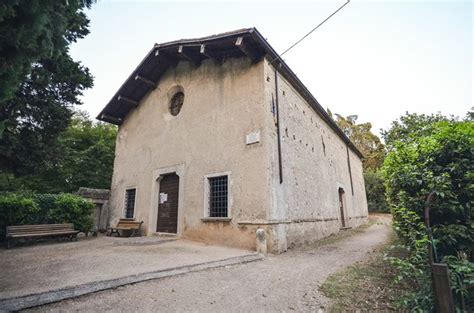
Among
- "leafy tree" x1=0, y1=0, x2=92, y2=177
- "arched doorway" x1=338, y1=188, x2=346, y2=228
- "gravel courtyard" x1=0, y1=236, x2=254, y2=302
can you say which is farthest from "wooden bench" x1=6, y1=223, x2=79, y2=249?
"arched doorway" x1=338, y1=188, x2=346, y2=228

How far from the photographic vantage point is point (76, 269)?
148 inches

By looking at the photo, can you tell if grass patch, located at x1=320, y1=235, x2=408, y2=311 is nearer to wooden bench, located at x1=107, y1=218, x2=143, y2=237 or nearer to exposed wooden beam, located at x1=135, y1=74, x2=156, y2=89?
wooden bench, located at x1=107, y1=218, x2=143, y2=237

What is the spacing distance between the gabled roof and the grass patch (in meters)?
6.10

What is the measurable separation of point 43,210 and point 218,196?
6.12 m

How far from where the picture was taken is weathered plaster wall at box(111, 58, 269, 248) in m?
6.45

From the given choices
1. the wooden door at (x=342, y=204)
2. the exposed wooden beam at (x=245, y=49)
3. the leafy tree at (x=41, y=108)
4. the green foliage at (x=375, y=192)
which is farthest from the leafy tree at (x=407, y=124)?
the leafy tree at (x=41, y=108)

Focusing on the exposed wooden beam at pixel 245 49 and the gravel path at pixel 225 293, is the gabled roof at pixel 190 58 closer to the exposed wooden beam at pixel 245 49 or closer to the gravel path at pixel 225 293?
the exposed wooden beam at pixel 245 49

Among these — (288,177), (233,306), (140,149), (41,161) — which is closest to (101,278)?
(233,306)

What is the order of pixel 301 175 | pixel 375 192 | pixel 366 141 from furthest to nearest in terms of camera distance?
pixel 366 141, pixel 375 192, pixel 301 175

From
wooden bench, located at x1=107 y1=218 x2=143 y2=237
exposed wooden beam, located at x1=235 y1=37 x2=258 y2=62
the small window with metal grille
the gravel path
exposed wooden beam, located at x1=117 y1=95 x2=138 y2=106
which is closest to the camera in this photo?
the gravel path

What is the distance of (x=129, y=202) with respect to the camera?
10.3m

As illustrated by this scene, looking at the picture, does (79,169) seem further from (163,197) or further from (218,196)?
(218,196)

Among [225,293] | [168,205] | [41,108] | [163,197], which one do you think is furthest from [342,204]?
[41,108]

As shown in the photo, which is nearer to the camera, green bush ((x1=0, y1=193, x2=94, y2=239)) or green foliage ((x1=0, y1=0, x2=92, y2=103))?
green foliage ((x1=0, y1=0, x2=92, y2=103))
